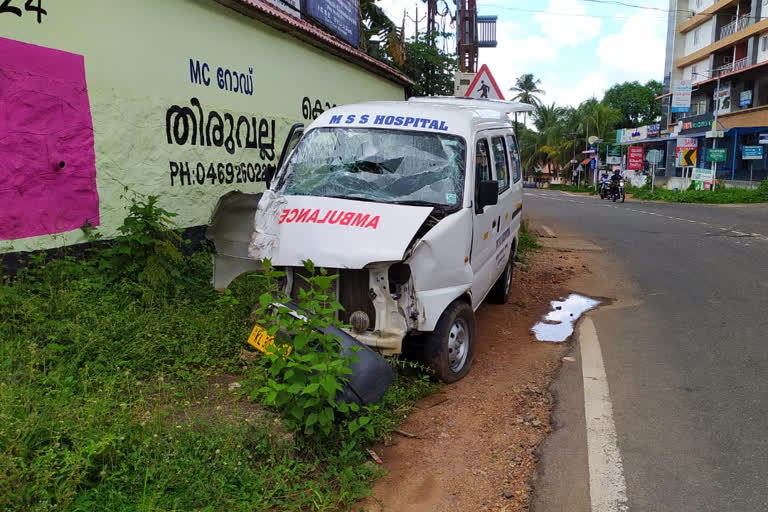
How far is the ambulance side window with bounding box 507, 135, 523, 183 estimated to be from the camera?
724cm

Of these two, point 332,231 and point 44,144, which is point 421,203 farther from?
point 44,144

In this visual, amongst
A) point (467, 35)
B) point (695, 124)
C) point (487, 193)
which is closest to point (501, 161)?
point (487, 193)

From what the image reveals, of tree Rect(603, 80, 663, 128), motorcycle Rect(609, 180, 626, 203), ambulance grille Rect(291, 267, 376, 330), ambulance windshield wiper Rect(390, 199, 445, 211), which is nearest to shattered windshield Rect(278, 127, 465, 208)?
ambulance windshield wiper Rect(390, 199, 445, 211)

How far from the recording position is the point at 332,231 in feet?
14.3

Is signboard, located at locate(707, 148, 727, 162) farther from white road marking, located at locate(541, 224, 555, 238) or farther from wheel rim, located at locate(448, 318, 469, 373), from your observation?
wheel rim, located at locate(448, 318, 469, 373)

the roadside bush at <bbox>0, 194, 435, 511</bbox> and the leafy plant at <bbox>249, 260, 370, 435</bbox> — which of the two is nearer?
the roadside bush at <bbox>0, 194, 435, 511</bbox>

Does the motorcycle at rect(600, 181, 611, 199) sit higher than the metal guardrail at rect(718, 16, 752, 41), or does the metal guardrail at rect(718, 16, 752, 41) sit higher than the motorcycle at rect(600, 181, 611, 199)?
the metal guardrail at rect(718, 16, 752, 41)

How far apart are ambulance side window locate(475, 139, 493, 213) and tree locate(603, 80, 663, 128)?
222 ft

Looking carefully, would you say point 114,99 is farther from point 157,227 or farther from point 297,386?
point 297,386

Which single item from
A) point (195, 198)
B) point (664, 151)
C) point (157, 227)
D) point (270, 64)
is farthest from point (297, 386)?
point (664, 151)

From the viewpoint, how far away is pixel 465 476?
352 cm

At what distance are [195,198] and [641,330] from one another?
544 cm

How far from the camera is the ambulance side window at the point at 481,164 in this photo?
522 centimetres

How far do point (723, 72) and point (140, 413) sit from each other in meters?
45.2
